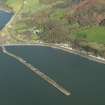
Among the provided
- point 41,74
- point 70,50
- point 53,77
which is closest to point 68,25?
point 70,50

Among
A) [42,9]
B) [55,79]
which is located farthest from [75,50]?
[42,9]

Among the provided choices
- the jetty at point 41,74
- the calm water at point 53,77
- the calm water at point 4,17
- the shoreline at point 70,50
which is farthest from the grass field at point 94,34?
the calm water at point 4,17

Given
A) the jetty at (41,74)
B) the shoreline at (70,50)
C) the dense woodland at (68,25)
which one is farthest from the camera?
the dense woodland at (68,25)

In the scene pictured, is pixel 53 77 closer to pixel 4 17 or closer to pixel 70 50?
pixel 70 50

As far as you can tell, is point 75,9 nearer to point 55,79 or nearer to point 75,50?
point 75,50

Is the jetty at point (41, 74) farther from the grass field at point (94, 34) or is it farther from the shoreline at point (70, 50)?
the grass field at point (94, 34)

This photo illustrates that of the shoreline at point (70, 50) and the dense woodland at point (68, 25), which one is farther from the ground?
the dense woodland at point (68, 25)

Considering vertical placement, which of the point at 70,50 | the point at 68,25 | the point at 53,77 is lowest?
the point at 53,77

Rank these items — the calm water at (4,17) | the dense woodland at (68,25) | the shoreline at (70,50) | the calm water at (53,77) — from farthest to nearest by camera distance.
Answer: the calm water at (4,17), the dense woodland at (68,25), the shoreline at (70,50), the calm water at (53,77)

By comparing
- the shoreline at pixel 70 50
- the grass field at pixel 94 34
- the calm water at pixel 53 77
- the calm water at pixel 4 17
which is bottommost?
the calm water at pixel 53 77

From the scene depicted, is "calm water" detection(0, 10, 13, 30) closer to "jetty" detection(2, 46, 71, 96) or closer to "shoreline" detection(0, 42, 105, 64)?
"shoreline" detection(0, 42, 105, 64)
